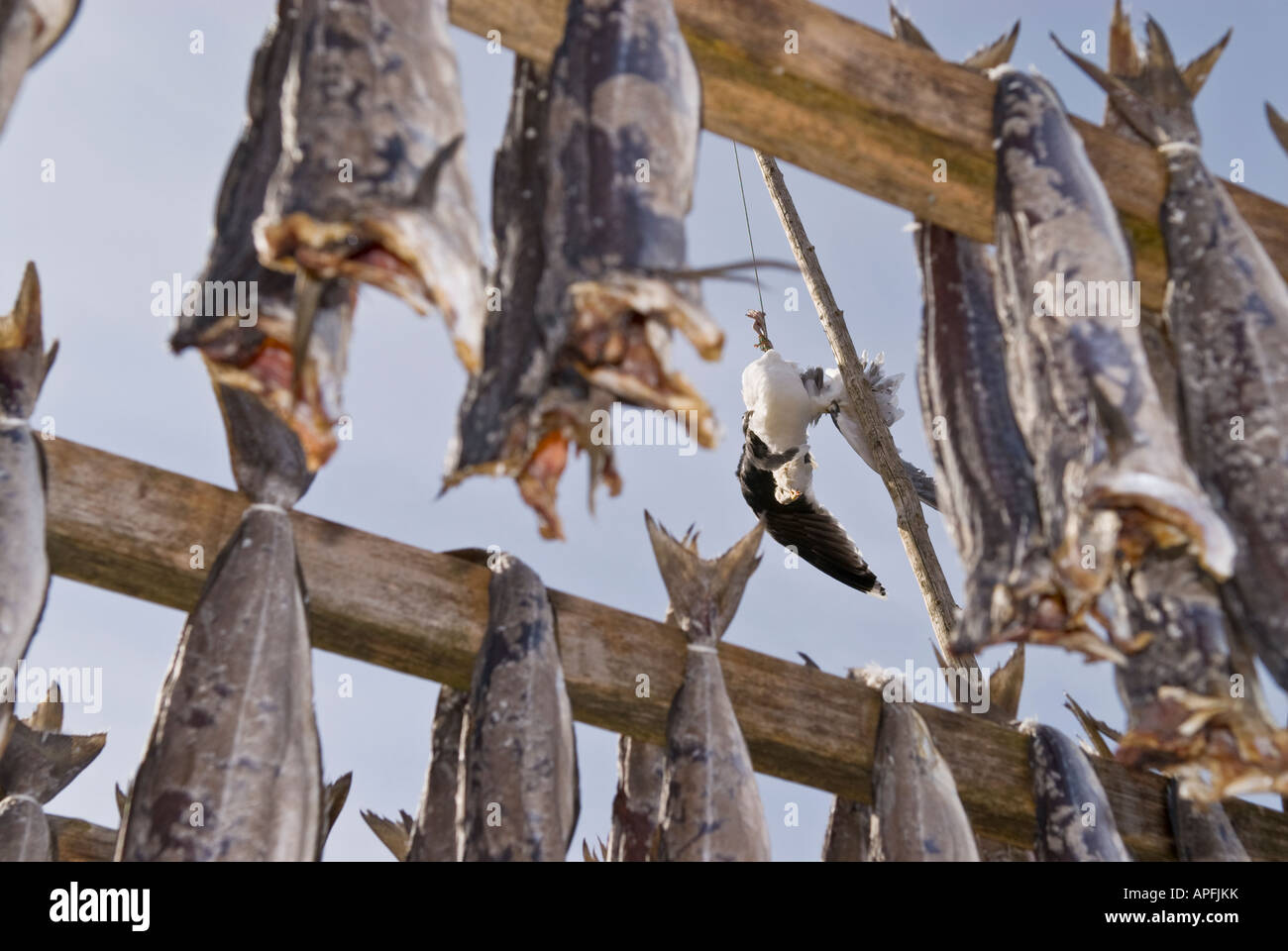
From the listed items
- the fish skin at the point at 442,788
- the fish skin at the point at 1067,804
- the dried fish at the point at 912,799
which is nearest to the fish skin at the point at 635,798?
the fish skin at the point at 442,788

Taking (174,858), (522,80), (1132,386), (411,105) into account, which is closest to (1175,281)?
(1132,386)

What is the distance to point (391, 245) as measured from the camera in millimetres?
1792

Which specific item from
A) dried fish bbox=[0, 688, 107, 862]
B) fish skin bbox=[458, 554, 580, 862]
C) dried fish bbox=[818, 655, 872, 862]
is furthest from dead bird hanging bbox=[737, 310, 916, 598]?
dried fish bbox=[0, 688, 107, 862]

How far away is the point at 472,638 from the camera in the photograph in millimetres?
3373

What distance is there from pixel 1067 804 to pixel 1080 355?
189cm

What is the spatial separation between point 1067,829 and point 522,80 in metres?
2.72

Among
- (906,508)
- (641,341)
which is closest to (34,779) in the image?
(641,341)

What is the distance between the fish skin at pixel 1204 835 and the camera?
12.5ft

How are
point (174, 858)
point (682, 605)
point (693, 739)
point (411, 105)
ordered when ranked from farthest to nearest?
point (682, 605) < point (693, 739) < point (174, 858) < point (411, 105)

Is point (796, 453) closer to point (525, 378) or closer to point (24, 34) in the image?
point (525, 378)

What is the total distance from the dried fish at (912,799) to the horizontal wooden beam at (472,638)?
95 millimetres

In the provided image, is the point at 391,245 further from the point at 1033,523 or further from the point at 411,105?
the point at 1033,523

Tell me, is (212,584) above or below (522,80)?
below
